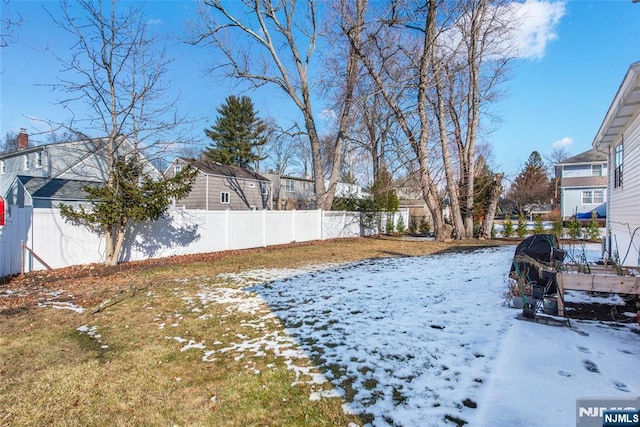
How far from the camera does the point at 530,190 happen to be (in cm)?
3675

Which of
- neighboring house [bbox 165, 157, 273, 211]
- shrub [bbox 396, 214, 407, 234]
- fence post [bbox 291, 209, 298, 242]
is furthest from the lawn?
neighboring house [bbox 165, 157, 273, 211]

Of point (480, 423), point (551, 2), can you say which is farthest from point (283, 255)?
point (551, 2)

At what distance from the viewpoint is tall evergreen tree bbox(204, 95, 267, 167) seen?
123 ft

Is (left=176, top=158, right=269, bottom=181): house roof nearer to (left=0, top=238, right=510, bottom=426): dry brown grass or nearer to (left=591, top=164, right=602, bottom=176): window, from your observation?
(left=0, top=238, right=510, bottom=426): dry brown grass

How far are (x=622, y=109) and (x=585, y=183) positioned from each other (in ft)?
95.5

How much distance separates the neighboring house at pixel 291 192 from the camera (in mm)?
33188

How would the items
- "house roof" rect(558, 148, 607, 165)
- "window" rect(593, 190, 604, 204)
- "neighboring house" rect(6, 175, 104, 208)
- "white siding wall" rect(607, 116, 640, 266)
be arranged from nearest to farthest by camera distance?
"white siding wall" rect(607, 116, 640, 266), "neighboring house" rect(6, 175, 104, 208), "house roof" rect(558, 148, 607, 165), "window" rect(593, 190, 604, 204)

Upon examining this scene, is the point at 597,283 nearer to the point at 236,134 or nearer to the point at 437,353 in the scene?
the point at 437,353

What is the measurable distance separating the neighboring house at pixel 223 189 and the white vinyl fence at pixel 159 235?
9.54 metres

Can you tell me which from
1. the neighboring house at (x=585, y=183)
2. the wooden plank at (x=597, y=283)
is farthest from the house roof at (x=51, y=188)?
the neighboring house at (x=585, y=183)

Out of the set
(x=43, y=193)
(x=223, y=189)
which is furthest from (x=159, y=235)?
(x=223, y=189)

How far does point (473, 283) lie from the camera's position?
602cm

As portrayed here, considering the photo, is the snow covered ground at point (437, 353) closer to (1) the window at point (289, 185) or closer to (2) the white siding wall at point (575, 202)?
(1) the window at point (289, 185)

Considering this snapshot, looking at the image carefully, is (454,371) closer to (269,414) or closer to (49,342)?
(269,414)
